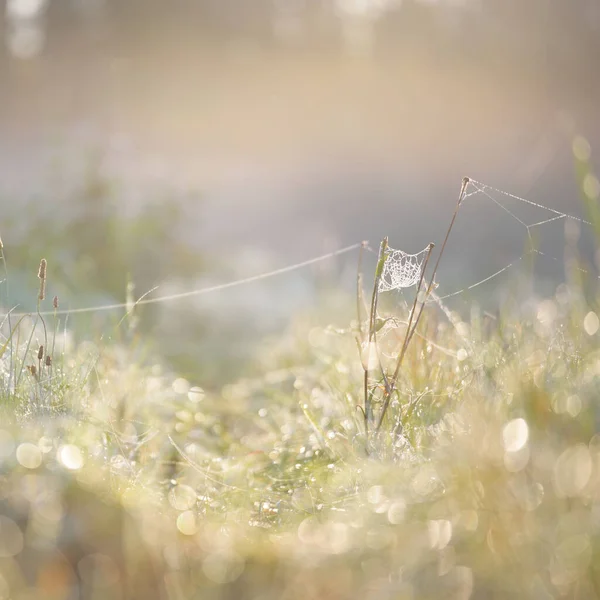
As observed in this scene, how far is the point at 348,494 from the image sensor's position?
5.28 ft

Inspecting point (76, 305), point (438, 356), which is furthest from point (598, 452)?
point (76, 305)

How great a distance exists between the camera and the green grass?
94 cm

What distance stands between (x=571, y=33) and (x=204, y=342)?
8.80m

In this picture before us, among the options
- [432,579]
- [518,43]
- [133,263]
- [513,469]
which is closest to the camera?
[432,579]

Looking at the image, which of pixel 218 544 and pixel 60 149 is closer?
pixel 218 544

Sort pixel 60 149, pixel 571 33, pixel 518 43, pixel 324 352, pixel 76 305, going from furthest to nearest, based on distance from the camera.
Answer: pixel 518 43 < pixel 571 33 < pixel 60 149 < pixel 76 305 < pixel 324 352

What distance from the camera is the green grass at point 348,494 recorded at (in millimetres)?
935

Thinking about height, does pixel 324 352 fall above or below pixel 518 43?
below

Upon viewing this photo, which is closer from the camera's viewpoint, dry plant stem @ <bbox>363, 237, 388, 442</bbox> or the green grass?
the green grass

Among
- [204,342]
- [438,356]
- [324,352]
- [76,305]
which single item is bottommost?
[204,342]

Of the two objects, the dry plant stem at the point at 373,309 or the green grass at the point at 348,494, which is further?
the dry plant stem at the point at 373,309

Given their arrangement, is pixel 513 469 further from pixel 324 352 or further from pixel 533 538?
pixel 324 352

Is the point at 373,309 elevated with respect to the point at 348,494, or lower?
elevated

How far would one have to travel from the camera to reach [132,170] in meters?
5.52
